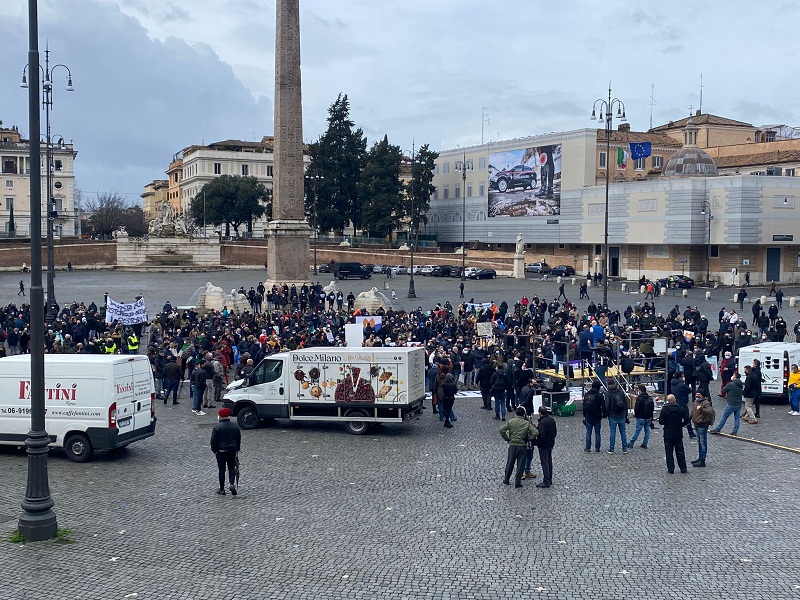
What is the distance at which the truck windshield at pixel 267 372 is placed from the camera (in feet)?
55.5

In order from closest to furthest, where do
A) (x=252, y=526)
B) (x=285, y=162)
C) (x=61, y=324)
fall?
(x=252, y=526), (x=61, y=324), (x=285, y=162)

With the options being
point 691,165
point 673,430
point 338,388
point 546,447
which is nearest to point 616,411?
point 673,430

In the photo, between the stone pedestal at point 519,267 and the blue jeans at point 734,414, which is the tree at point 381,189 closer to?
the stone pedestal at point 519,267

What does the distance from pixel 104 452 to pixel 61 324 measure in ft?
44.9

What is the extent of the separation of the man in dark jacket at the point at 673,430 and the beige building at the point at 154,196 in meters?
131

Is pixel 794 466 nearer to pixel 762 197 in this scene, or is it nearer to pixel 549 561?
pixel 549 561

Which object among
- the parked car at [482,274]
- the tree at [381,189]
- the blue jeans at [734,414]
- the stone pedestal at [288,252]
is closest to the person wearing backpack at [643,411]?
the blue jeans at [734,414]

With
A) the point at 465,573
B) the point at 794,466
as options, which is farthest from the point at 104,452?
the point at 794,466

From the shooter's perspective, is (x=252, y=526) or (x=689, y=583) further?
(x=252, y=526)

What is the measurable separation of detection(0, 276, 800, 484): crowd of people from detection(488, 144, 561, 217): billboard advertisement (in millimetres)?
40456

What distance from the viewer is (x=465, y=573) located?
908 cm

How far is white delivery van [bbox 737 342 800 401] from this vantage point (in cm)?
1939

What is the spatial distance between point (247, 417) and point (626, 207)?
51767 millimetres

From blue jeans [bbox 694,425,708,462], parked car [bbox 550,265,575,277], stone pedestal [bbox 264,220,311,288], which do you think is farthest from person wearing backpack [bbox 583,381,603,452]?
parked car [bbox 550,265,575,277]
